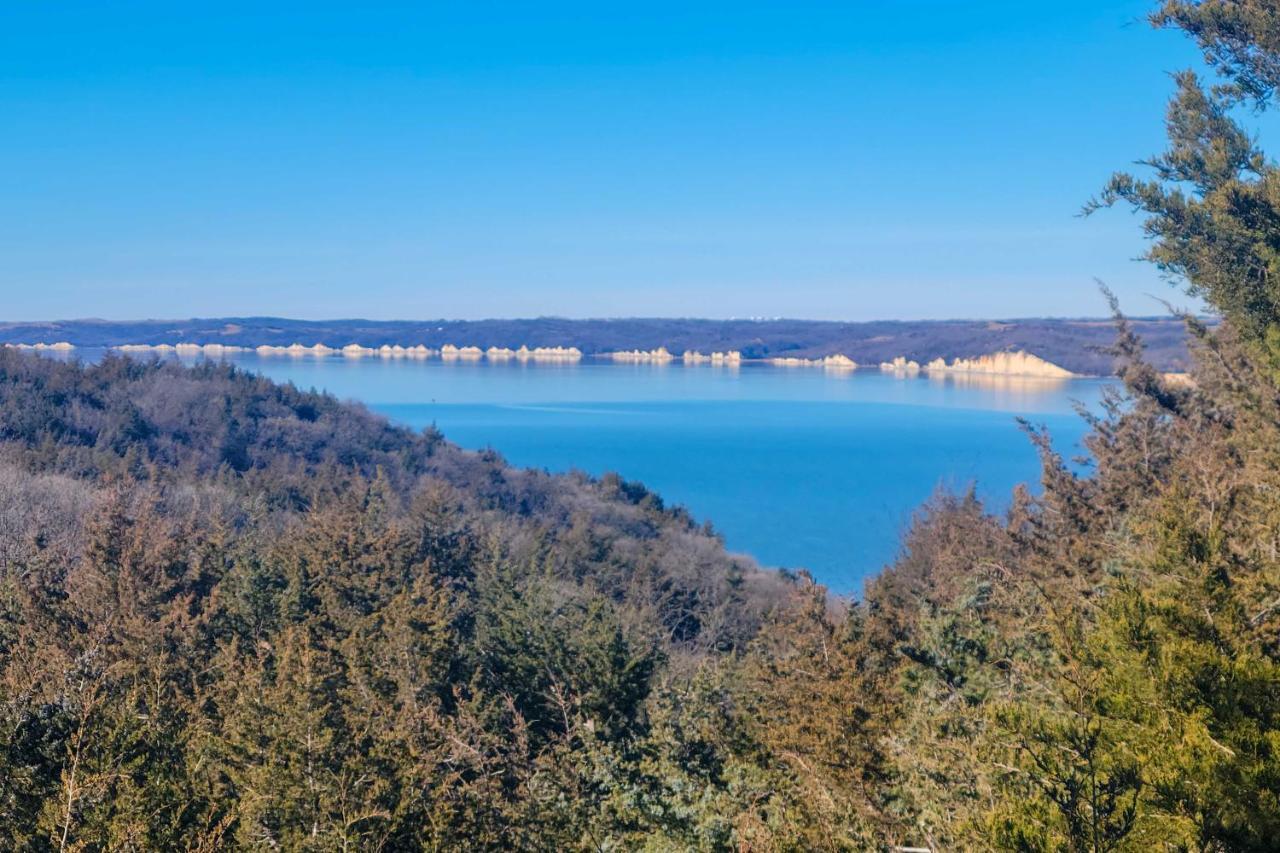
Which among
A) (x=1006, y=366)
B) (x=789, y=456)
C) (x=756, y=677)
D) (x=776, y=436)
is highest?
(x=1006, y=366)

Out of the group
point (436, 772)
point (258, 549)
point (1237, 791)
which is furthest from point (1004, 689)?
point (258, 549)

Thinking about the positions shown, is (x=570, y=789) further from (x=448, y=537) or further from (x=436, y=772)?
(x=448, y=537)

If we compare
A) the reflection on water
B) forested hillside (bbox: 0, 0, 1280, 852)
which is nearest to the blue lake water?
the reflection on water

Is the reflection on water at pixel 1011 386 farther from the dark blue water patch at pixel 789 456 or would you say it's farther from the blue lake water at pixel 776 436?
the dark blue water patch at pixel 789 456

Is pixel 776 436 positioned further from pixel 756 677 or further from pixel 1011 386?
pixel 756 677

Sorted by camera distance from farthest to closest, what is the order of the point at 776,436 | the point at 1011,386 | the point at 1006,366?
the point at 1006,366
the point at 1011,386
the point at 776,436

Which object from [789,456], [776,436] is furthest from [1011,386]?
[789,456]

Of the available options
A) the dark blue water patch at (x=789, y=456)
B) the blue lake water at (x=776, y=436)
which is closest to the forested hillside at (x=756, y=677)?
the blue lake water at (x=776, y=436)
